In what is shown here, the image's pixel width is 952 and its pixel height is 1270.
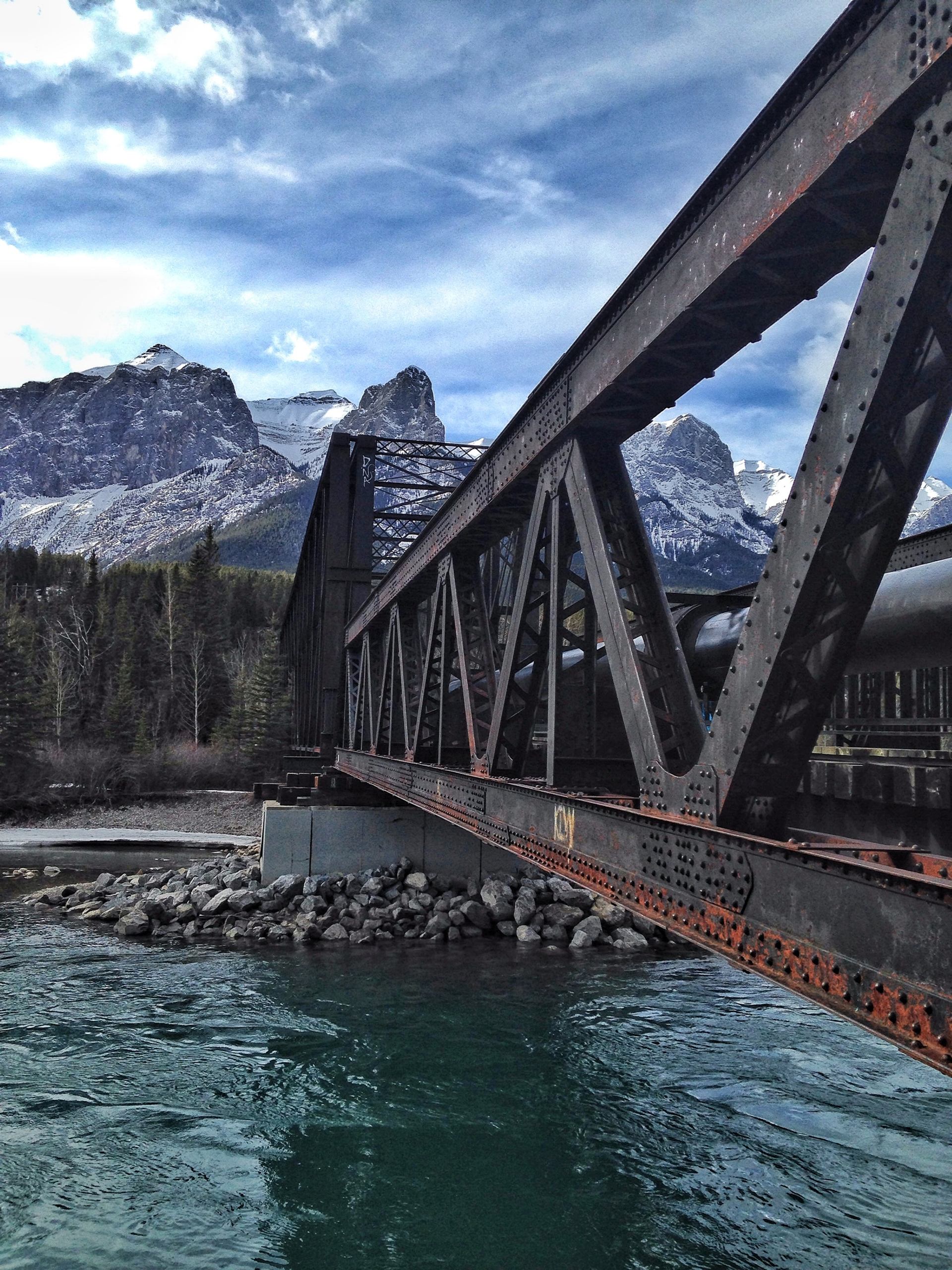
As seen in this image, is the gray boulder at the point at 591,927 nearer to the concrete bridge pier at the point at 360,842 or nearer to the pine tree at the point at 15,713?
the concrete bridge pier at the point at 360,842

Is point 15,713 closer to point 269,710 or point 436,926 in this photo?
point 269,710

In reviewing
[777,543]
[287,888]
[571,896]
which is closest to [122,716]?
[287,888]

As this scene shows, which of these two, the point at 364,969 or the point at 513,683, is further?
the point at 364,969

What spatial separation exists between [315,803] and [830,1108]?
16.6m

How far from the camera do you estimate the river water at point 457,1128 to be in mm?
7922

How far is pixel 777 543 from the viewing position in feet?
13.9

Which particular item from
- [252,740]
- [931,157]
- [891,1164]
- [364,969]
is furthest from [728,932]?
[252,740]

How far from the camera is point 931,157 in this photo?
359 cm

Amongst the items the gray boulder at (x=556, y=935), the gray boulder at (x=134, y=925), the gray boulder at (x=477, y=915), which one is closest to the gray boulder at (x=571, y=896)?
the gray boulder at (x=556, y=935)

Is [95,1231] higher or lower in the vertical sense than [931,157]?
lower

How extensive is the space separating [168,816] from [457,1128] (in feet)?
139

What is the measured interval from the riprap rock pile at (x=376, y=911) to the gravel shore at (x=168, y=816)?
20.9 meters

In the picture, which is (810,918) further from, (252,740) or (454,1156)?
(252,740)

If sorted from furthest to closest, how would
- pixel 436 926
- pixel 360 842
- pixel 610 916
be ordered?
pixel 360 842
pixel 610 916
pixel 436 926
